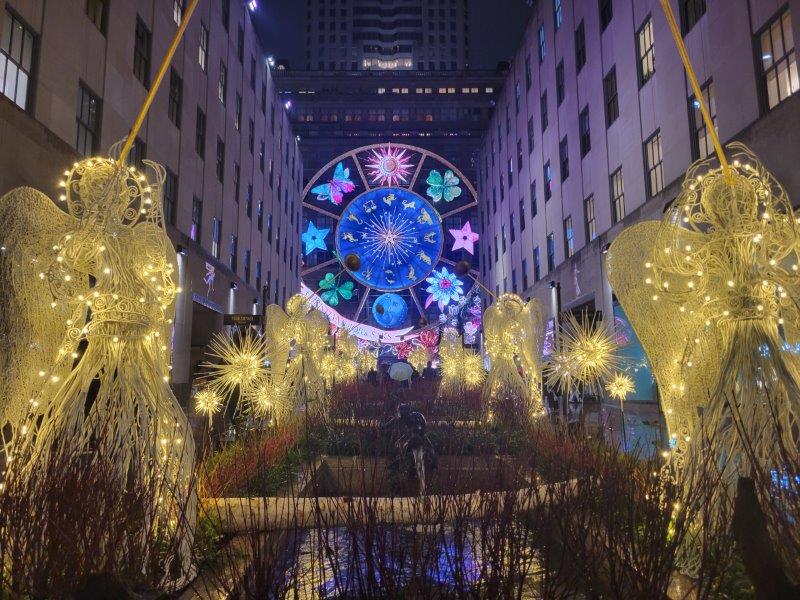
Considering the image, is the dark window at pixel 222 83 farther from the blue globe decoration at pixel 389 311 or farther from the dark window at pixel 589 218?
the blue globe decoration at pixel 389 311

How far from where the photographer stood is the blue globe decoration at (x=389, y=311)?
177 feet

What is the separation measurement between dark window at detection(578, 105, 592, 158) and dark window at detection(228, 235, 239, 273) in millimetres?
16520

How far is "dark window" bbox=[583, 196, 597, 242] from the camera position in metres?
24.5

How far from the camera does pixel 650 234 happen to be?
18.7ft

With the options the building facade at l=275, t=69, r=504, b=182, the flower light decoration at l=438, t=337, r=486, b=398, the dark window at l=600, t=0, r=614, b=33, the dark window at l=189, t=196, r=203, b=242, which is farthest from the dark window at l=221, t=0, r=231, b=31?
the building facade at l=275, t=69, r=504, b=182

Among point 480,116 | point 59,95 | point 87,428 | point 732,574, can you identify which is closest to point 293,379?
point 59,95

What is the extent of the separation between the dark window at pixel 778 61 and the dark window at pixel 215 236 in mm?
20059

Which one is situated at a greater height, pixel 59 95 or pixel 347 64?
pixel 347 64

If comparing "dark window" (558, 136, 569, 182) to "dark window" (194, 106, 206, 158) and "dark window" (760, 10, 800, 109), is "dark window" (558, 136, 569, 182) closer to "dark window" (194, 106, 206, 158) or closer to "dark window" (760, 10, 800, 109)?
"dark window" (760, 10, 800, 109)

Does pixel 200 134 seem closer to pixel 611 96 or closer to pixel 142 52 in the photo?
pixel 142 52

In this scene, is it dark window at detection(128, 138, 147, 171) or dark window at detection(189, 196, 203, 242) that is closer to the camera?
dark window at detection(128, 138, 147, 171)

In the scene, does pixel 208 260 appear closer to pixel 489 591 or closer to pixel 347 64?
pixel 489 591

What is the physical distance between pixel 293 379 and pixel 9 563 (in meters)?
9.15

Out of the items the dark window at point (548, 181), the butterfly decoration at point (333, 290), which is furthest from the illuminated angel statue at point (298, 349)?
the butterfly decoration at point (333, 290)
